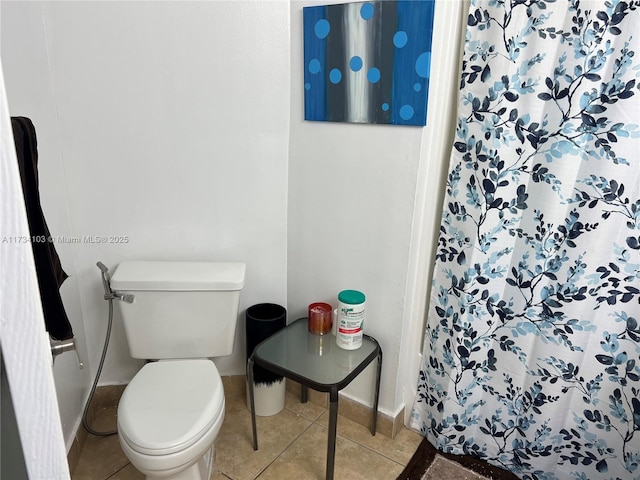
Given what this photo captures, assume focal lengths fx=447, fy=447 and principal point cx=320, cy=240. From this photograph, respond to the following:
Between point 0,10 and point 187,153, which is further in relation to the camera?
point 187,153

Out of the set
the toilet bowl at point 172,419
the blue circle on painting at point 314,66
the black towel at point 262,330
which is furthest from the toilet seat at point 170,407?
the blue circle on painting at point 314,66

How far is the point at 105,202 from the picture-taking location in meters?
1.85

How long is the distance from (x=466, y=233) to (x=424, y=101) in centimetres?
49

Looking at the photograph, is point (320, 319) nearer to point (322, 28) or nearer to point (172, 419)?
point (172, 419)

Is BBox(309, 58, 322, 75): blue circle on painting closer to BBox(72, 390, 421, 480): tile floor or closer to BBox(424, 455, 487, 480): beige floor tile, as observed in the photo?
BBox(72, 390, 421, 480): tile floor

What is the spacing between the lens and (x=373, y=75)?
162 cm

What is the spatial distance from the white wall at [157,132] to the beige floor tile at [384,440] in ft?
2.61

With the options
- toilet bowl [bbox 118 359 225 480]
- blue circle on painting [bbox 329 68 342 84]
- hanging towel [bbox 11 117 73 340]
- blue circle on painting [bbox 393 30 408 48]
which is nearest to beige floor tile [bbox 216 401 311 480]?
toilet bowl [bbox 118 359 225 480]

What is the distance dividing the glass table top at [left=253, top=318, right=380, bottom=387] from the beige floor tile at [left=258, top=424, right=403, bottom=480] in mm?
430

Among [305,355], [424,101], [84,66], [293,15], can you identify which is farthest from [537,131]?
[84,66]

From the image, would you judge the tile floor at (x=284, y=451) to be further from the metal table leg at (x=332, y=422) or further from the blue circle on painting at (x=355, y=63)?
the blue circle on painting at (x=355, y=63)

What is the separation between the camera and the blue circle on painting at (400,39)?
1.51m

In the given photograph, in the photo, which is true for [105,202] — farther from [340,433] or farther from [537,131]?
[537,131]

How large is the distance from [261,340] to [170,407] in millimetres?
526
